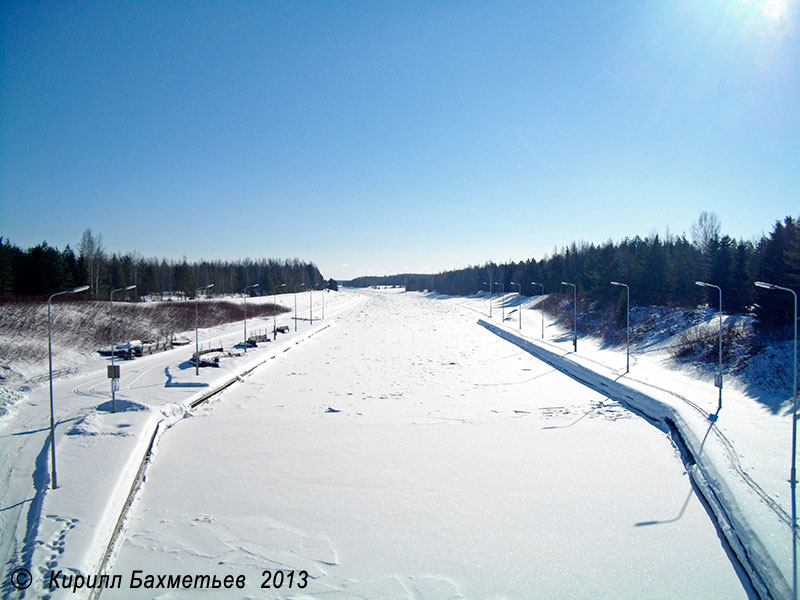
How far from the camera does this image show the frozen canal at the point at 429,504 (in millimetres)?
7971

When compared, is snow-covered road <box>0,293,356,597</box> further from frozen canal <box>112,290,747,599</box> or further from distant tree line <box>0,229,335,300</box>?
distant tree line <box>0,229,335,300</box>

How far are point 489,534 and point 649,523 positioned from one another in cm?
353

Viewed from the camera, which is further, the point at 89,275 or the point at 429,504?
the point at 89,275

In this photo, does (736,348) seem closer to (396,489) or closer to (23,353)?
(396,489)

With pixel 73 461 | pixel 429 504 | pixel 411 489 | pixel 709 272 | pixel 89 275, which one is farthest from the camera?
pixel 89 275

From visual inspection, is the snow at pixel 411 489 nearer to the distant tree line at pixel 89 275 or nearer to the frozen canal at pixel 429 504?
the frozen canal at pixel 429 504

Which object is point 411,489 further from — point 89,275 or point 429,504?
point 89,275

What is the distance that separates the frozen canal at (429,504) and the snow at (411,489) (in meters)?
0.05

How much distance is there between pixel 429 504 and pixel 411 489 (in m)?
0.92

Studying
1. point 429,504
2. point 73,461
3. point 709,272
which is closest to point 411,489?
point 429,504

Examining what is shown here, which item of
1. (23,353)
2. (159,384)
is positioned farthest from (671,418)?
(23,353)

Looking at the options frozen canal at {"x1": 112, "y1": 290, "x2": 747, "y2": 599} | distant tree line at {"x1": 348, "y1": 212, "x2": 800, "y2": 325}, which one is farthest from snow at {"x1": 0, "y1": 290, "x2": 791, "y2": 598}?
distant tree line at {"x1": 348, "y1": 212, "x2": 800, "y2": 325}

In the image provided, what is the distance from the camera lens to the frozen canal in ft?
26.2

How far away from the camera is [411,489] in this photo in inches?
446
